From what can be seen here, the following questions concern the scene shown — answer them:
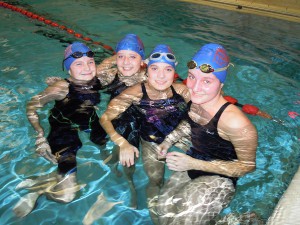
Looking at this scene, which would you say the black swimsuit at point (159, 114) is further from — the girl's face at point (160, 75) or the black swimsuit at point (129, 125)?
the girl's face at point (160, 75)

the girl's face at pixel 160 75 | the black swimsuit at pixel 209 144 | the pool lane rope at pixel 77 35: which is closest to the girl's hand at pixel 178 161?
the black swimsuit at pixel 209 144

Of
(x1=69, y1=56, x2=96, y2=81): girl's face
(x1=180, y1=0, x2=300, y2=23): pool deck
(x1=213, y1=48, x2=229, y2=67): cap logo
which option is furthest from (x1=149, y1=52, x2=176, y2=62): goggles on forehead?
(x1=180, y1=0, x2=300, y2=23): pool deck

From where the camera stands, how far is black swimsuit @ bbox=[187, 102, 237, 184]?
9.75 ft

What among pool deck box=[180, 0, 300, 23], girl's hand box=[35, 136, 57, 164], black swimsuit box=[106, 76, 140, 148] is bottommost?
girl's hand box=[35, 136, 57, 164]

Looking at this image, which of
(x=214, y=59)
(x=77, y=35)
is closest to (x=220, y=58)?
(x=214, y=59)

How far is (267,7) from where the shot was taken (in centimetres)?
1233

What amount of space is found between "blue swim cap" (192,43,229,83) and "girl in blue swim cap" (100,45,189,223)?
2.47 feet

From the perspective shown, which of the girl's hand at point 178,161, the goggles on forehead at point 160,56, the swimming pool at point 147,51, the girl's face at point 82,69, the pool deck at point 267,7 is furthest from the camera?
the pool deck at point 267,7

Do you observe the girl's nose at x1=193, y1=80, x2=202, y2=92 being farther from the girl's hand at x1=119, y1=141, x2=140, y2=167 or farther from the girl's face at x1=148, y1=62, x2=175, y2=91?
the girl's hand at x1=119, y1=141, x2=140, y2=167

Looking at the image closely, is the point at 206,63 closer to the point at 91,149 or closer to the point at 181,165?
the point at 181,165

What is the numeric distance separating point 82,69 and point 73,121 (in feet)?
2.79

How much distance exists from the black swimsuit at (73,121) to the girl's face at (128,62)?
576 mm

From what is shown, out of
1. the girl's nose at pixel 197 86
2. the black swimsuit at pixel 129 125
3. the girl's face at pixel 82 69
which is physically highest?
the girl's nose at pixel 197 86

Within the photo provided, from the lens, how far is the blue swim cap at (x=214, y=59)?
302cm
